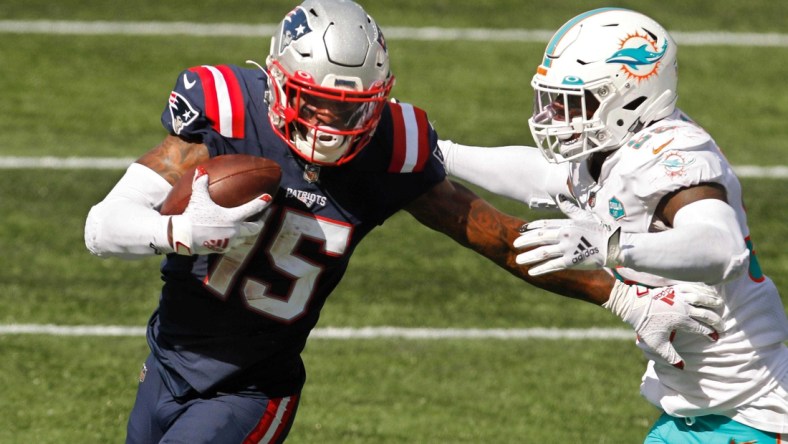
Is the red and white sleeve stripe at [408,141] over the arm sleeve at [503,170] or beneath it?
over

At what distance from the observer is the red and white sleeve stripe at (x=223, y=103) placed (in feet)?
11.9

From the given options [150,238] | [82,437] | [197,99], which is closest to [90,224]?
[150,238]

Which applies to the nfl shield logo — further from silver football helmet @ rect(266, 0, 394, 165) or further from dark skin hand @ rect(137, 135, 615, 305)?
→ silver football helmet @ rect(266, 0, 394, 165)

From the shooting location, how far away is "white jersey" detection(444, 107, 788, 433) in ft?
11.6

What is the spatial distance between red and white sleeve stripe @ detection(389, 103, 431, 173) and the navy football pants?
843 mm

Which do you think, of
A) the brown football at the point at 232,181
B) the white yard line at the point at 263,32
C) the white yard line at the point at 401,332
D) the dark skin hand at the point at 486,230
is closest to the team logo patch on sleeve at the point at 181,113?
the brown football at the point at 232,181

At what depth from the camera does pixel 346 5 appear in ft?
12.3

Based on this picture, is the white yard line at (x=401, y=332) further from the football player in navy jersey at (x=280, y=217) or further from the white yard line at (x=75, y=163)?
the football player in navy jersey at (x=280, y=217)

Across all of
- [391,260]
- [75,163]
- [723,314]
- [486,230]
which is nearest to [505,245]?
[486,230]

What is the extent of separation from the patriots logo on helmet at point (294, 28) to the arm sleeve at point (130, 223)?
57 centimetres

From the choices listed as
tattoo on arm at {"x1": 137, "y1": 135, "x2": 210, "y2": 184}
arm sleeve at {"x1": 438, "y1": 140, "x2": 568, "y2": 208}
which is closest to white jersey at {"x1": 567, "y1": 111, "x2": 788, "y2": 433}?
arm sleeve at {"x1": 438, "y1": 140, "x2": 568, "y2": 208}

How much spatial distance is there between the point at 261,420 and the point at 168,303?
47 cm

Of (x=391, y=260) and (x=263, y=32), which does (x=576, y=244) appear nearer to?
(x=391, y=260)

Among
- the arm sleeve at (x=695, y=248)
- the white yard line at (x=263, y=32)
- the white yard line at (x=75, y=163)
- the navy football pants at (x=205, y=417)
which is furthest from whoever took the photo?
the white yard line at (x=263, y=32)
